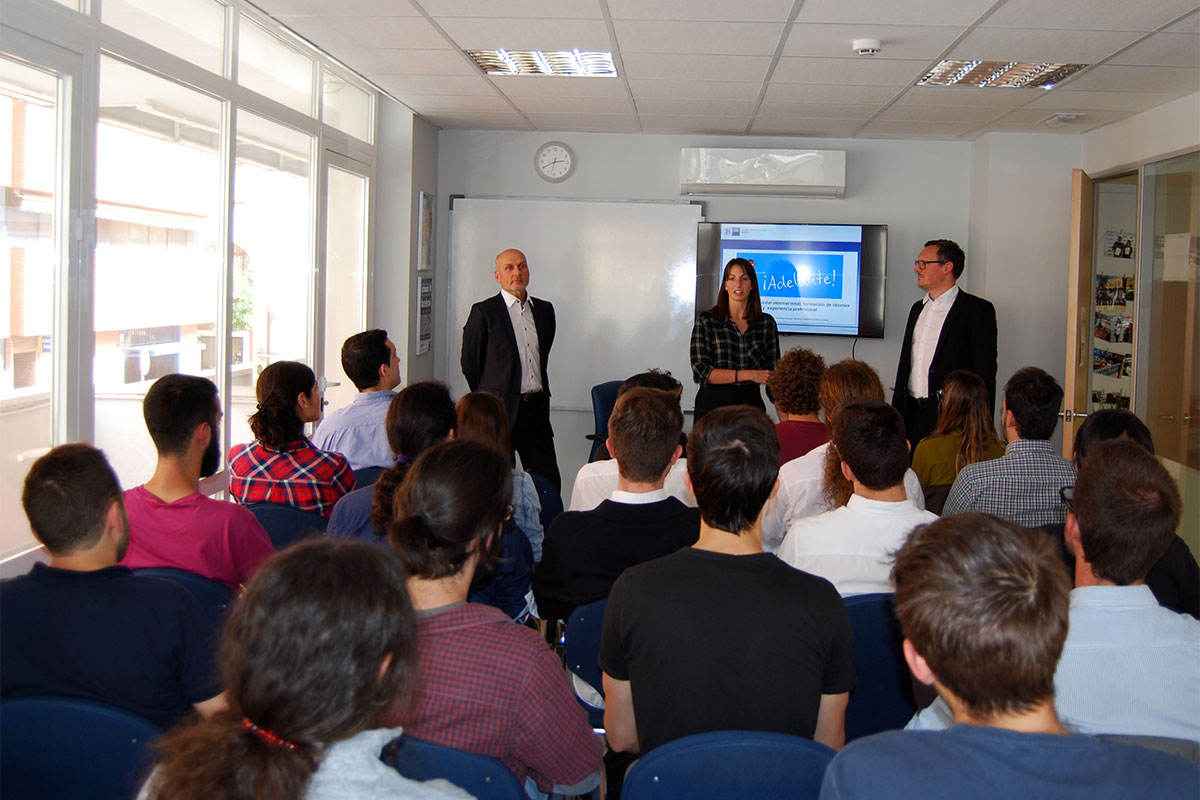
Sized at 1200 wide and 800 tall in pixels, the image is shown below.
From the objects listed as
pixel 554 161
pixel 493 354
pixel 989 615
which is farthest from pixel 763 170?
pixel 989 615

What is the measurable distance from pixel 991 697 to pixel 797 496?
2.10m

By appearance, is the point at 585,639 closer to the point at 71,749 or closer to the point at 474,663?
the point at 474,663

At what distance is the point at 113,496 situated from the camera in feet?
5.92

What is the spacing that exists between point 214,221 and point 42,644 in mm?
3021

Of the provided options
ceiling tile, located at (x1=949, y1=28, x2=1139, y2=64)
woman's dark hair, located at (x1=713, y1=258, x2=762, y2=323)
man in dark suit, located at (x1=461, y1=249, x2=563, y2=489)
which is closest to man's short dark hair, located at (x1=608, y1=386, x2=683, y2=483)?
ceiling tile, located at (x1=949, y1=28, x2=1139, y2=64)

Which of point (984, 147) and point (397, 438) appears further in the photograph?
point (984, 147)

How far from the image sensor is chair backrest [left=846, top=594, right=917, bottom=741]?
213cm

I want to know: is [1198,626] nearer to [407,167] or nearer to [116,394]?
[116,394]

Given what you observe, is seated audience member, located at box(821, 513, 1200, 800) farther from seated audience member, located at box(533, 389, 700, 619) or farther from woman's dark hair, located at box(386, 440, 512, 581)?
seated audience member, located at box(533, 389, 700, 619)

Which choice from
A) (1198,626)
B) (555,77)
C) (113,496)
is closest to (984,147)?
(555,77)

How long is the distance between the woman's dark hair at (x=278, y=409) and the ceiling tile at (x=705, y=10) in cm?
188

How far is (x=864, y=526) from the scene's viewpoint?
2.38 metres

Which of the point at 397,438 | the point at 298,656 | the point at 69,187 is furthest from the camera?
the point at 69,187

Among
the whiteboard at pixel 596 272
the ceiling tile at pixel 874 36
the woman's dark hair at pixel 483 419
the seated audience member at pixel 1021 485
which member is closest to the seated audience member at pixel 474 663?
the woman's dark hair at pixel 483 419
